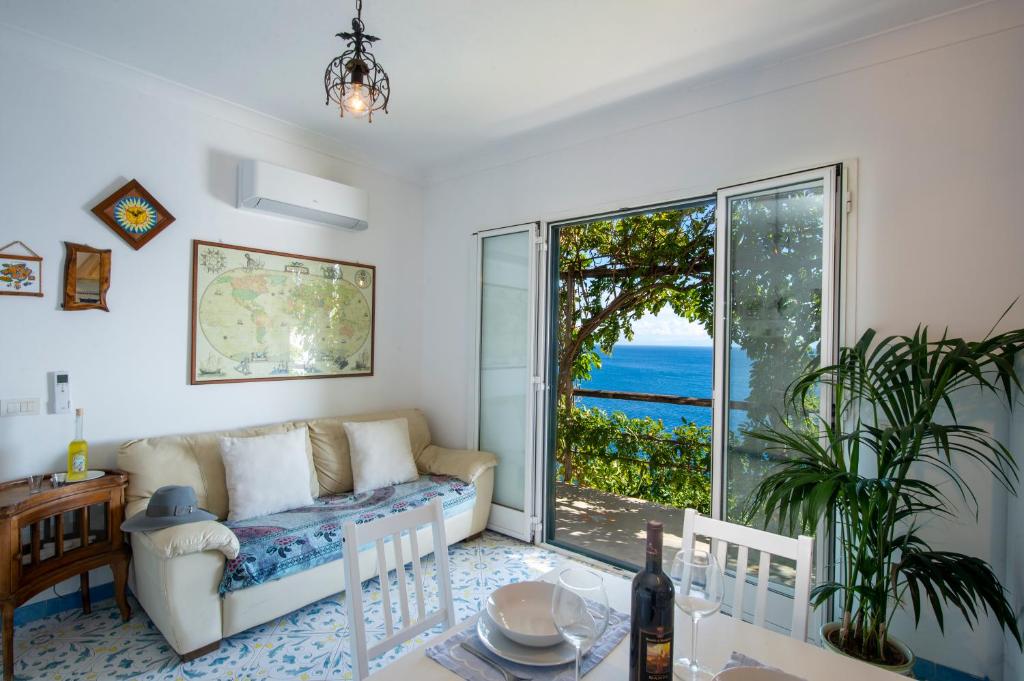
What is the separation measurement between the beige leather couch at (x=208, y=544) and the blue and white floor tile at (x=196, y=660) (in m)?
0.09

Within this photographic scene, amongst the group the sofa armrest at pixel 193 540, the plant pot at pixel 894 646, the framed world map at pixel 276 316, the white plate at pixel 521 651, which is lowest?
the plant pot at pixel 894 646

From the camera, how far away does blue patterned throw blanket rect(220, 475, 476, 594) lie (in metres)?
2.34

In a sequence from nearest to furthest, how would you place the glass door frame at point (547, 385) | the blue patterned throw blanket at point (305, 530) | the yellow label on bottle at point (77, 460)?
the blue patterned throw blanket at point (305, 530) < the yellow label on bottle at point (77, 460) < the glass door frame at point (547, 385)

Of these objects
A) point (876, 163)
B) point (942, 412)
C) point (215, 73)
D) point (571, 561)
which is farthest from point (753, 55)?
point (571, 561)

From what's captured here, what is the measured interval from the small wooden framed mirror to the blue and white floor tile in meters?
1.54

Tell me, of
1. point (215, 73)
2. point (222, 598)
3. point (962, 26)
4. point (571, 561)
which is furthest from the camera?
point (571, 561)

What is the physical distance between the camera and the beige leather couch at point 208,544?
2.18m

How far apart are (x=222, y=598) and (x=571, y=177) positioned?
300 centimetres

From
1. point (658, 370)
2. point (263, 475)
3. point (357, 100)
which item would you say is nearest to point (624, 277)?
point (263, 475)

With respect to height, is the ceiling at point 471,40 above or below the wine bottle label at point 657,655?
above

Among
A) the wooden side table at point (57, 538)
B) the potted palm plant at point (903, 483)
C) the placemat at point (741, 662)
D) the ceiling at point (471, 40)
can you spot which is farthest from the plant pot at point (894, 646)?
the wooden side table at point (57, 538)

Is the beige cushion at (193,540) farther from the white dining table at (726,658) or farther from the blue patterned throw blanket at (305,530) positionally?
the white dining table at (726,658)

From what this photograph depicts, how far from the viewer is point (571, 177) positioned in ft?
11.2

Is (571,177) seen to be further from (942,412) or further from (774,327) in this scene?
(942,412)
